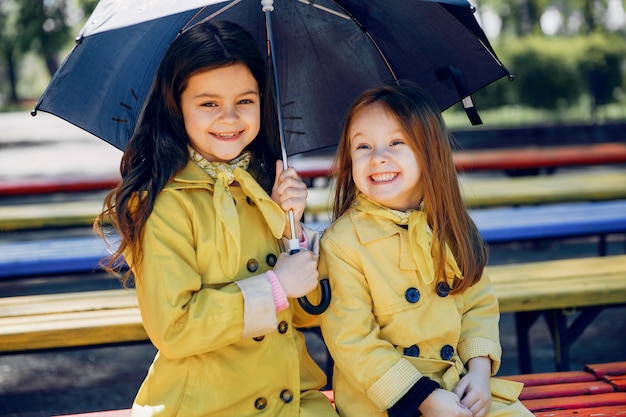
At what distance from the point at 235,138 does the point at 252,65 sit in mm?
258

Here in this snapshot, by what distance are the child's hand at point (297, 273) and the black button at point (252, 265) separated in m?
0.08

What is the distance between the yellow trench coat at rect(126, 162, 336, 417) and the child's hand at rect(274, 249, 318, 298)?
6 centimetres

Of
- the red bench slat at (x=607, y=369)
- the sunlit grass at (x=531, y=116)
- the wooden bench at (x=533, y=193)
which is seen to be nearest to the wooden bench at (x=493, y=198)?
the wooden bench at (x=533, y=193)

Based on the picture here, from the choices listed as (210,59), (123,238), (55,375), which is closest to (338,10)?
(210,59)

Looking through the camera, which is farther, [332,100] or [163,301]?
[332,100]

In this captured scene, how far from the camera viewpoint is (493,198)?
6.10 meters

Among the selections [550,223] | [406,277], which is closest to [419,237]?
[406,277]

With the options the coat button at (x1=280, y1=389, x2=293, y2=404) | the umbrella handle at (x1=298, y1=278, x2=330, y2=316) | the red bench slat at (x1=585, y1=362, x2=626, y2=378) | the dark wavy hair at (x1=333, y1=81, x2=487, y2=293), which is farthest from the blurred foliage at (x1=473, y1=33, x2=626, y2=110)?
the coat button at (x1=280, y1=389, x2=293, y2=404)

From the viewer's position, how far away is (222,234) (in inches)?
87.9

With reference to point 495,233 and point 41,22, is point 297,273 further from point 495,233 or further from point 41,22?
point 41,22

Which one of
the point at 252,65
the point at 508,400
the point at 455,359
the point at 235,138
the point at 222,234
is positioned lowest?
the point at 508,400

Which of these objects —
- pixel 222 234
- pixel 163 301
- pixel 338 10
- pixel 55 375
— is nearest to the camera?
pixel 163 301

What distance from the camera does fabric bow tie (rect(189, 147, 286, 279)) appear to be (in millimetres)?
2221

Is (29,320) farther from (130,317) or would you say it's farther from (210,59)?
Result: (210,59)
